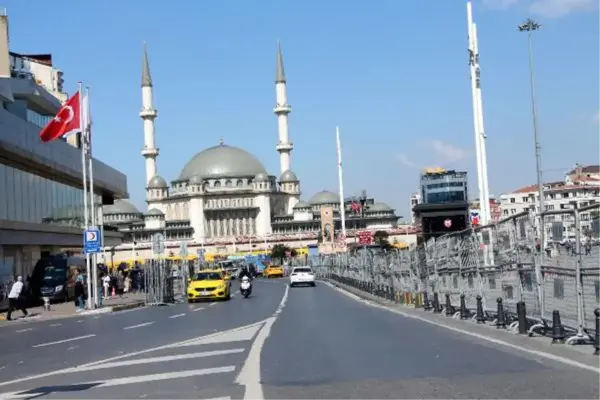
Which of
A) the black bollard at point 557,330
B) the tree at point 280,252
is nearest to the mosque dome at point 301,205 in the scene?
the tree at point 280,252

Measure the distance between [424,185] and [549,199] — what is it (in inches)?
806

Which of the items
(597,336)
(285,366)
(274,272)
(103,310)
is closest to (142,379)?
(285,366)

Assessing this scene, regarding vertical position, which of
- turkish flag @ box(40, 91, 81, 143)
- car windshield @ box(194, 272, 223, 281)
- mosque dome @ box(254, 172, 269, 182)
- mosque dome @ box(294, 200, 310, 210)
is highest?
mosque dome @ box(254, 172, 269, 182)

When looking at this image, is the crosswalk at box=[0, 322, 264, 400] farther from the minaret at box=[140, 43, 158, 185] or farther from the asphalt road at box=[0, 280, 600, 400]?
the minaret at box=[140, 43, 158, 185]

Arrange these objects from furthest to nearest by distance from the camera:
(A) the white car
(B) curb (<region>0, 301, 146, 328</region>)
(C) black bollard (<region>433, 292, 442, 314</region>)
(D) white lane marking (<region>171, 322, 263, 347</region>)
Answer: (A) the white car
(B) curb (<region>0, 301, 146, 328</region>)
(C) black bollard (<region>433, 292, 442, 314</region>)
(D) white lane marking (<region>171, 322, 263, 347</region>)

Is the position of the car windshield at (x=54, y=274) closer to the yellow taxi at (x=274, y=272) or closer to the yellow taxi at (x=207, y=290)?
the yellow taxi at (x=207, y=290)

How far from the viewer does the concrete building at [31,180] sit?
1690 inches

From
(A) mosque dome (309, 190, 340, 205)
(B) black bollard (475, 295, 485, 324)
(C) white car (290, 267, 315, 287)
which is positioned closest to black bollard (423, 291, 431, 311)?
(B) black bollard (475, 295, 485, 324)

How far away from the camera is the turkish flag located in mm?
35438

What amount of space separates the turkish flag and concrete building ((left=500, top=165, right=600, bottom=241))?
1781cm

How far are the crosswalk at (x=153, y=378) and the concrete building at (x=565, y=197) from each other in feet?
18.6

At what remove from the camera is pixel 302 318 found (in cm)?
2431

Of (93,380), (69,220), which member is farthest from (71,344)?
(69,220)

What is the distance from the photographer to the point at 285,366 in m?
12.6
